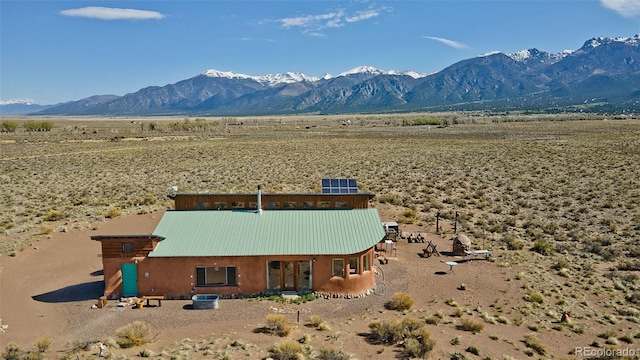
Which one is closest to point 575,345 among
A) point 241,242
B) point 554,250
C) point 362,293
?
point 362,293

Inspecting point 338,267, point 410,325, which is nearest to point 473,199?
point 338,267

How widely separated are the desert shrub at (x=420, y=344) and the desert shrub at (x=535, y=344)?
331 centimetres

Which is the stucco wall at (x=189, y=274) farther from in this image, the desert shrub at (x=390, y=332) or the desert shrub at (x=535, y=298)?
the desert shrub at (x=535, y=298)

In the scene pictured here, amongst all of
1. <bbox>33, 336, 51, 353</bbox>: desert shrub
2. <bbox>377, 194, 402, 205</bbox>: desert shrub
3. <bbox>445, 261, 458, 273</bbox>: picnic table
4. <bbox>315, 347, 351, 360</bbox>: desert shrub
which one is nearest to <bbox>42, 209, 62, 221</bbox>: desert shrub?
<bbox>33, 336, 51, 353</bbox>: desert shrub

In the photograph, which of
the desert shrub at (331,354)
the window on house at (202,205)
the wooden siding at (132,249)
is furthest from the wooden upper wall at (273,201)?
the desert shrub at (331,354)

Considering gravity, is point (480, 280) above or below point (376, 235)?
below

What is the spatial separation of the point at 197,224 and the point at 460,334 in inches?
492

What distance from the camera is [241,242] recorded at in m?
20.0

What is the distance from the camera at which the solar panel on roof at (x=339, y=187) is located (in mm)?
24891

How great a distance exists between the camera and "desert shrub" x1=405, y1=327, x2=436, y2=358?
47.3 feet

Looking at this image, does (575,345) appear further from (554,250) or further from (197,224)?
(197,224)

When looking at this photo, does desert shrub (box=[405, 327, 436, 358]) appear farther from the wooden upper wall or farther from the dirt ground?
the wooden upper wall

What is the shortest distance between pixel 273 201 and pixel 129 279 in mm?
8025

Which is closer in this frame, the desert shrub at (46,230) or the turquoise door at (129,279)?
the turquoise door at (129,279)
